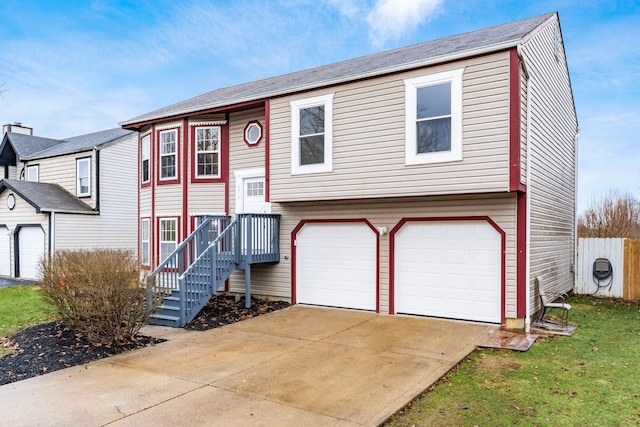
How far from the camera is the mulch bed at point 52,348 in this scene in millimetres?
5992

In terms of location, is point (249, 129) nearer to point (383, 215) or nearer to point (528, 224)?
point (383, 215)

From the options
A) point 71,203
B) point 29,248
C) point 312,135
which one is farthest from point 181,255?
point 29,248

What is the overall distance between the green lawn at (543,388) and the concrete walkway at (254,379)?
0.93 ft

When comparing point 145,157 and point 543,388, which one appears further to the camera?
point 145,157

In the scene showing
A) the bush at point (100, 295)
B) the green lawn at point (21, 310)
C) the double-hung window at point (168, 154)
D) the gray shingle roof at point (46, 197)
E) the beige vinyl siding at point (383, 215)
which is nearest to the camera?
the bush at point (100, 295)

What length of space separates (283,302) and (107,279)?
196 inches

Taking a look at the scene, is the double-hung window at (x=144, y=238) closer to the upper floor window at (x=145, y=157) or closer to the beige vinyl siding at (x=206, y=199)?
the upper floor window at (x=145, y=157)

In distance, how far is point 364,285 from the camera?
10000 mm

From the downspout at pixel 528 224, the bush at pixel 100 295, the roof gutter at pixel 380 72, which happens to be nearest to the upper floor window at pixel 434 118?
the roof gutter at pixel 380 72

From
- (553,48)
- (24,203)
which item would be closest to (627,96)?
(553,48)

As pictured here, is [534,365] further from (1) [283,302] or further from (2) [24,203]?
(2) [24,203]

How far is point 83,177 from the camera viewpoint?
19.0 metres

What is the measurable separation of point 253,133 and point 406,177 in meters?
4.94

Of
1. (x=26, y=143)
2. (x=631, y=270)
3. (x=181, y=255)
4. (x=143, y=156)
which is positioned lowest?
(x=631, y=270)
